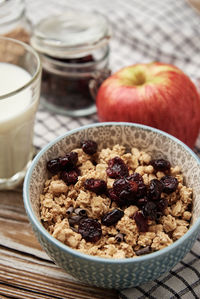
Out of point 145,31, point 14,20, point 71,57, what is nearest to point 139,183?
point 71,57

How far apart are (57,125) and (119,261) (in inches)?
28.1

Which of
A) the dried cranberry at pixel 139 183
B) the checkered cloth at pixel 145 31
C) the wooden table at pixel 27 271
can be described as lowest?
the wooden table at pixel 27 271

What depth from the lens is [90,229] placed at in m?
0.82

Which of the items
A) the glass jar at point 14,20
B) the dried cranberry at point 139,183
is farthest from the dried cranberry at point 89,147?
the glass jar at point 14,20

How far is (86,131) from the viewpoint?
3.33ft

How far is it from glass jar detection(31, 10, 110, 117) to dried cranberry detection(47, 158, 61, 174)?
475 millimetres

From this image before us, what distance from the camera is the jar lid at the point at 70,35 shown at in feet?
4.24

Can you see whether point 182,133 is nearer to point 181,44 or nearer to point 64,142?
point 64,142

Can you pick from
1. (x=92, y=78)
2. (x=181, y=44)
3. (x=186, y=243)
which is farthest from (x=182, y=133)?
(x=181, y=44)

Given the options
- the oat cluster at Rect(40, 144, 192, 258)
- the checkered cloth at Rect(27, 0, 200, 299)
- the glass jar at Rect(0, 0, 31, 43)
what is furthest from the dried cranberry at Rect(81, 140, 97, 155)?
the glass jar at Rect(0, 0, 31, 43)

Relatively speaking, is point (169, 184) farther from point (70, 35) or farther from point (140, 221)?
point (70, 35)

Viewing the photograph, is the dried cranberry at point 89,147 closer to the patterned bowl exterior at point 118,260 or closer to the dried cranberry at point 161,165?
the patterned bowl exterior at point 118,260

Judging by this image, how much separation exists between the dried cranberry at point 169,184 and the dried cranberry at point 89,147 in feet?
0.62

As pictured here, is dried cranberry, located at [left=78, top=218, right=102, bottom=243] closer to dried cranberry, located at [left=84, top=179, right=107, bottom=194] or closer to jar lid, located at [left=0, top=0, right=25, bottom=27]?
dried cranberry, located at [left=84, top=179, right=107, bottom=194]
